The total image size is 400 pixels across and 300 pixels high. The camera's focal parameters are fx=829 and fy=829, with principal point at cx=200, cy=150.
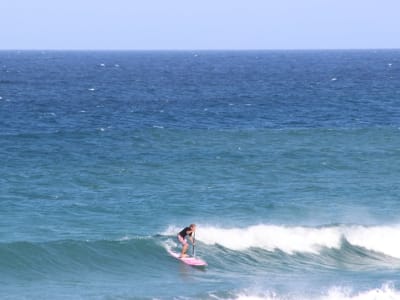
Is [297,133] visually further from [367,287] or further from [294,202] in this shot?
[367,287]

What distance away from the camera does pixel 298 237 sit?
116 ft

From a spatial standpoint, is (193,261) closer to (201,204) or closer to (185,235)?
(185,235)

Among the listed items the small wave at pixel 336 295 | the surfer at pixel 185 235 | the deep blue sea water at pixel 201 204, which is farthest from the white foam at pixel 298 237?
the small wave at pixel 336 295

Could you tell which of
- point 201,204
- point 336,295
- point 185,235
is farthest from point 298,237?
point 336,295

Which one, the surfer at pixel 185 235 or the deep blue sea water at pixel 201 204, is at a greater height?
the surfer at pixel 185 235

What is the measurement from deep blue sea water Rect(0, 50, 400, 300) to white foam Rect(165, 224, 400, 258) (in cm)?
7

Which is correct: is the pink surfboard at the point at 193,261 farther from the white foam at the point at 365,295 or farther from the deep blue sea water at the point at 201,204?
the white foam at the point at 365,295

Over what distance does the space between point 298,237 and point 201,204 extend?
6.67m

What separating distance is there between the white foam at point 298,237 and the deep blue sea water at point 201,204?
7 centimetres

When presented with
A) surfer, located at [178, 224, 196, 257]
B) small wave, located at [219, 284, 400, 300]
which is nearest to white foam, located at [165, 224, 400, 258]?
surfer, located at [178, 224, 196, 257]

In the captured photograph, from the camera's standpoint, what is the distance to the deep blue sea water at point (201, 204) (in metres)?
29.2

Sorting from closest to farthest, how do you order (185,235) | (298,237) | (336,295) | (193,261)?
(336,295), (193,261), (185,235), (298,237)

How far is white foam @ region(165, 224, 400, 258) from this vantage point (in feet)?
113

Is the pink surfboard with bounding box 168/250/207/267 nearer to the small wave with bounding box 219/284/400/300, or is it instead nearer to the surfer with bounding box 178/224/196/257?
the surfer with bounding box 178/224/196/257
